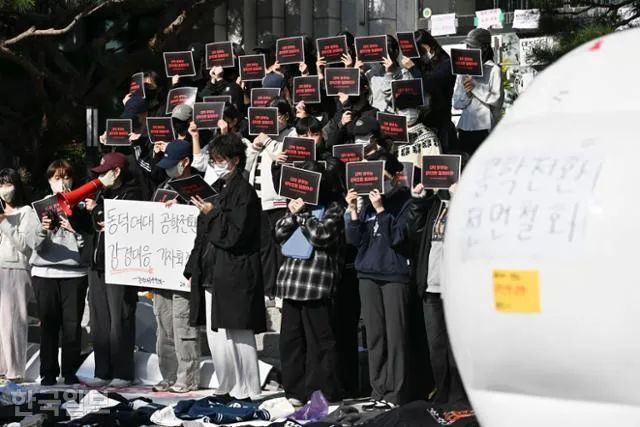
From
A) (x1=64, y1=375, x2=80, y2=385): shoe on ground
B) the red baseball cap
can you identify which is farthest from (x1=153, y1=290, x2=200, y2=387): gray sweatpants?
the red baseball cap

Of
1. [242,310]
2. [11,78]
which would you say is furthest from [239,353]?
[11,78]

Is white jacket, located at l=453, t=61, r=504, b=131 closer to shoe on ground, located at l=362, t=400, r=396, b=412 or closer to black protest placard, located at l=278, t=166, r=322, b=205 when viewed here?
black protest placard, located at l=278, t=166, r=322, b=205

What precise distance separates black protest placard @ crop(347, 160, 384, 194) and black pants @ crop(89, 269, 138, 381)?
275 centimetres

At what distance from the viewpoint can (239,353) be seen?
10.8 meters

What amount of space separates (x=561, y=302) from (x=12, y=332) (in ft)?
29.2

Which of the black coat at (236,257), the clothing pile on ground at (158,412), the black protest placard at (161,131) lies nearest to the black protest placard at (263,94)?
the black protest placard at (161,131)

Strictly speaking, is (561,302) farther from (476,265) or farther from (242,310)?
(242,310)

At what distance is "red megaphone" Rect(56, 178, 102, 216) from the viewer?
38.5ft

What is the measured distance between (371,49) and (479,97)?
108cm

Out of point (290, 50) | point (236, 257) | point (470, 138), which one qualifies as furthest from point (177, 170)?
point (470, 138)

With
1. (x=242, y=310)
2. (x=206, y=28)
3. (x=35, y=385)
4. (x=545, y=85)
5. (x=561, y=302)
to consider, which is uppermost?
(x=206, y=28)

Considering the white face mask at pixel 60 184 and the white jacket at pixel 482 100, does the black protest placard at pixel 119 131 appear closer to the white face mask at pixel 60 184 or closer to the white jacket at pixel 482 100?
the white face mask at pixel 60 184

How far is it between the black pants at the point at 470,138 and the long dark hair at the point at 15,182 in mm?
3959

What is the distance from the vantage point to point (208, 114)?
12.8 m
